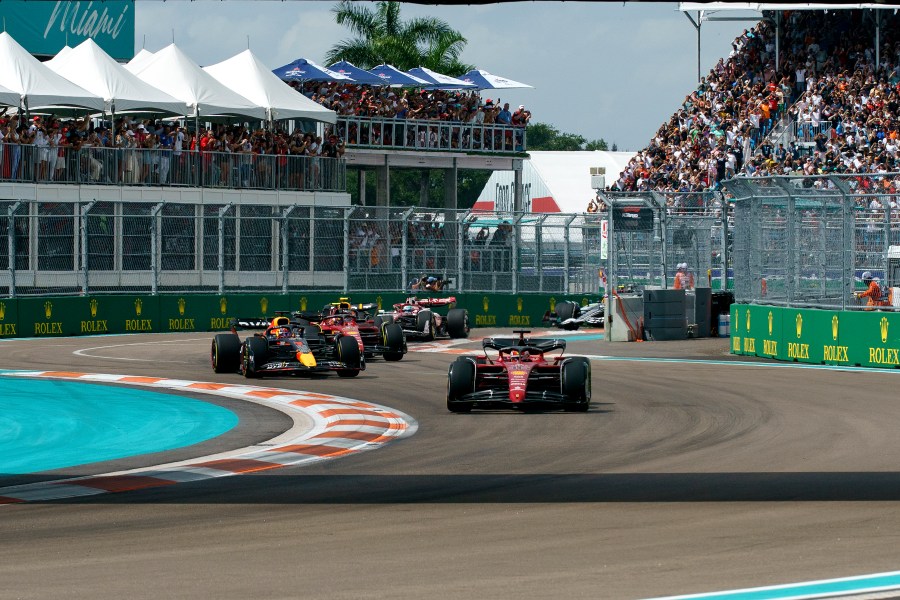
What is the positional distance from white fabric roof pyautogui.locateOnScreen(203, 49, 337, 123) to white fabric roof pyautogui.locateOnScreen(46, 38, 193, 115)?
2.73m

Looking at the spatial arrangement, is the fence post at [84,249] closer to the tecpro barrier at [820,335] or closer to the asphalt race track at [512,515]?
the tecpro barrier at [820,335]

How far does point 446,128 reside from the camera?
165 feet

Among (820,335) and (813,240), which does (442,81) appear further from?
(820,335)

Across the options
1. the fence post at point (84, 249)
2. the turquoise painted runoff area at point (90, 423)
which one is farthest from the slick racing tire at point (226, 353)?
the fence post at point (84, 249)

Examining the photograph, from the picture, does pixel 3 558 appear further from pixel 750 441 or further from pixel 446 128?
pixel 446 128

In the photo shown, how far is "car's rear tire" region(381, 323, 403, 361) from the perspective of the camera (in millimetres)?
22547

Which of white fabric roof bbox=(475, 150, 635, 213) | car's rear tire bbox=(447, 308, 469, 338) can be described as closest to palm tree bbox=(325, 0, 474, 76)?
white fabric roof bbox=(475, 150, 635, 213)

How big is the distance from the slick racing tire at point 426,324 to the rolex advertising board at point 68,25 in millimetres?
28860

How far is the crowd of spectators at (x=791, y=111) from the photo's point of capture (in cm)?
3822

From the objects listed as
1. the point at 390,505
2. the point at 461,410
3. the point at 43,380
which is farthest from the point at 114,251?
the point at 390,505

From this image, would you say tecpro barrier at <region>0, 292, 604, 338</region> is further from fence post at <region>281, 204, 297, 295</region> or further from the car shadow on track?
the car shadow on track

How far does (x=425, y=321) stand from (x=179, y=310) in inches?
254

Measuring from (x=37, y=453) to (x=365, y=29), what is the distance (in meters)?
52.6

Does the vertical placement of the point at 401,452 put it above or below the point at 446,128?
below
